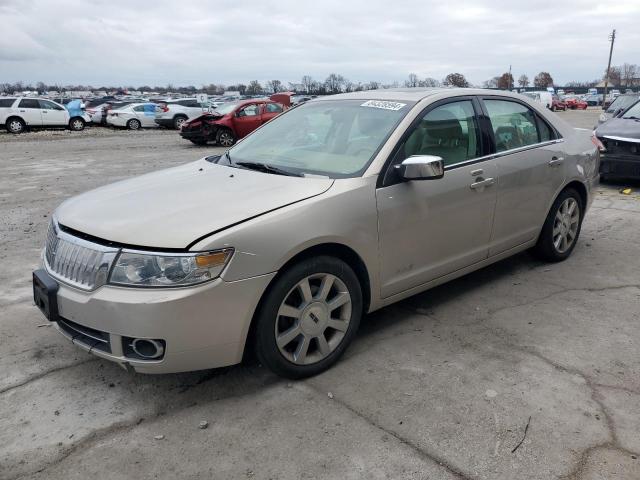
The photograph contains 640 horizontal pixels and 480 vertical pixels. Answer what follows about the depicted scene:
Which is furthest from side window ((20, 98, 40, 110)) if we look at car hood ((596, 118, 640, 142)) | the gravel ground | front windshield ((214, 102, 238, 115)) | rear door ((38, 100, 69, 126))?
car hood ((596, 118, 640, 142))

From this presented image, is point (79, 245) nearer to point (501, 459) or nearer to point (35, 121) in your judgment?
point (501, 459)

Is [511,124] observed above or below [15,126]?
above

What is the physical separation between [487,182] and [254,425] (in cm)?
248

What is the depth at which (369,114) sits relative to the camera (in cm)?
385

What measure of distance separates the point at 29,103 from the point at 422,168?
23.9 m

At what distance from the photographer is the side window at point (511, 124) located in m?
4.30

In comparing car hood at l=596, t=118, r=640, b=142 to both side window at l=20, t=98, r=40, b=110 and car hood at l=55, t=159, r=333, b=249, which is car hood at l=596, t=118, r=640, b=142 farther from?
side window at l=20, t=98, r=40, b=110

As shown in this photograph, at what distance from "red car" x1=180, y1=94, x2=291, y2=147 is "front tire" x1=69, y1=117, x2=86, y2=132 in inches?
358

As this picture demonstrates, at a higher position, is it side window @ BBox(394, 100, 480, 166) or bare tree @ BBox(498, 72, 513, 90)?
bare tree @ BBox(498, 72, 513, 90)

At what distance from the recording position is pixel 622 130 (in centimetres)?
853

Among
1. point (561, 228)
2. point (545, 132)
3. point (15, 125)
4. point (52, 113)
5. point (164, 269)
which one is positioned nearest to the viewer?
point (164, 269)

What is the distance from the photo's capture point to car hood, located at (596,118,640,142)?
8320 mm

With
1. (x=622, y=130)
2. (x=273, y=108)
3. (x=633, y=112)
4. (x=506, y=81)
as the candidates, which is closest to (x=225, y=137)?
(x=273, y=108)

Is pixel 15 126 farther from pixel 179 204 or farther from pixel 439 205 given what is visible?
pixel 439 205
